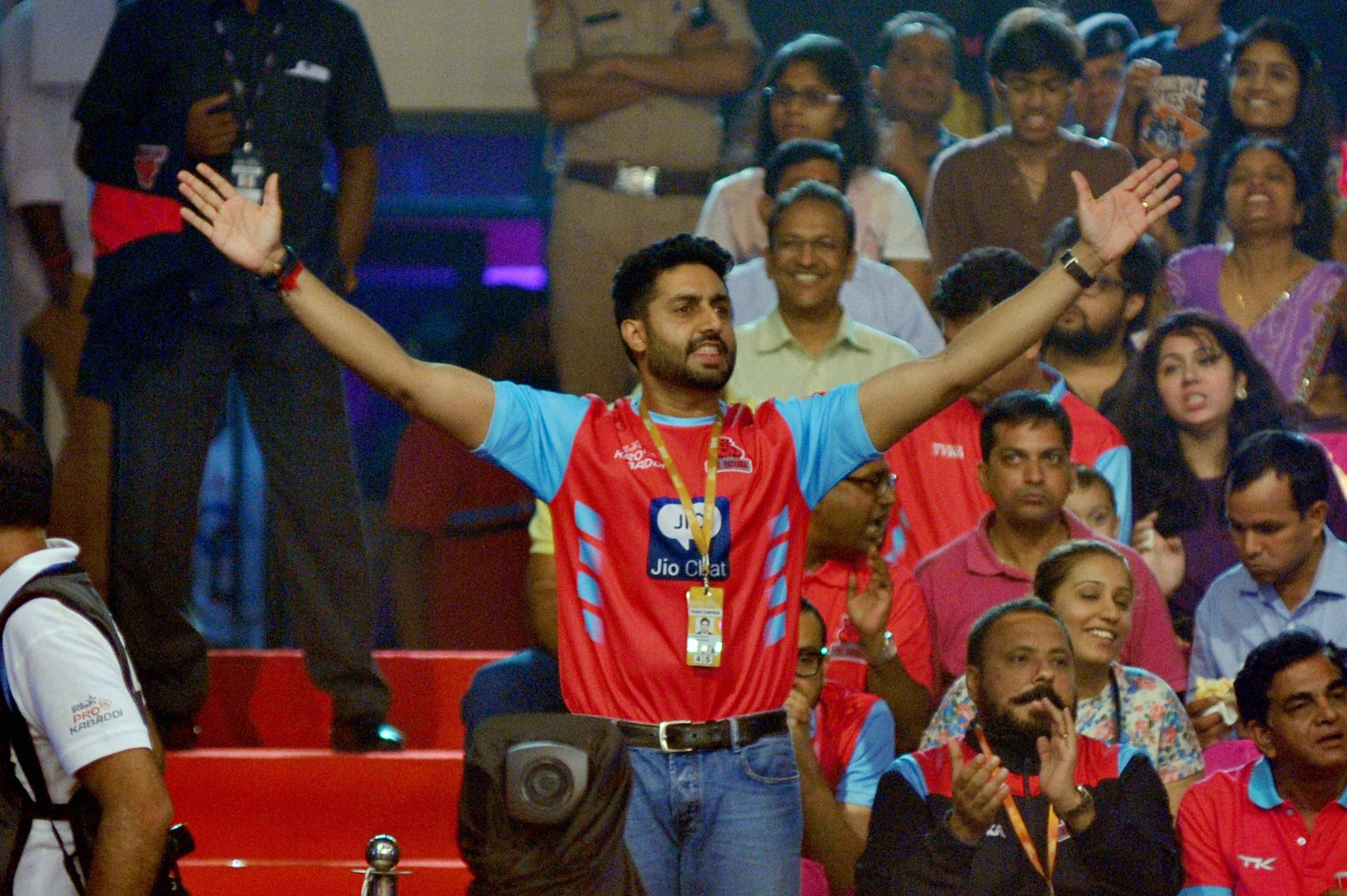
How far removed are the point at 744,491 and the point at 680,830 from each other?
69 cm

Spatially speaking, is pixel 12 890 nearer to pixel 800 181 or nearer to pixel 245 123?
pixel 245 123

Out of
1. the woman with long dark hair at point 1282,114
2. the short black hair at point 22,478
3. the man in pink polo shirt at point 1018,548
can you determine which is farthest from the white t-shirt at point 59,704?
the woman with long dark hair at point 1282,114

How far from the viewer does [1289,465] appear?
5891 mm

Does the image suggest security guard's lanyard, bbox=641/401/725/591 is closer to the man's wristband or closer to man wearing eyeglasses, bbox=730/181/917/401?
the man's wristband

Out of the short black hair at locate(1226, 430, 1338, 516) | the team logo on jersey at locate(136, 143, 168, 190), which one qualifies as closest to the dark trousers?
the team logo on jersey at locate(136, 143, 168, 190)

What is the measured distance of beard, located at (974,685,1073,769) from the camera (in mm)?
4832

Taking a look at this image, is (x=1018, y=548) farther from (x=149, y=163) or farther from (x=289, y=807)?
(x=149, y=163)

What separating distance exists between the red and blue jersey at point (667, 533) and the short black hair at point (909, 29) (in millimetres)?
4211

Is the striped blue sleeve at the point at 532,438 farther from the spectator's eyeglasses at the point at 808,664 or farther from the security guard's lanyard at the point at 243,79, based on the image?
the security guard's lanyard at the point at 243,79

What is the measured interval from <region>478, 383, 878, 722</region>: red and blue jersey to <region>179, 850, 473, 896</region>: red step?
4.88 feet

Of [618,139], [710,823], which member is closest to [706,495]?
[710,823]

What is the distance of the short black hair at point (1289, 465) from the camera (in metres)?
5.88

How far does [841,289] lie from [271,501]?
2218 mm

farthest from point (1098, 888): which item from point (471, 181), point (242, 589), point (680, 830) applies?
point (471, 181)
